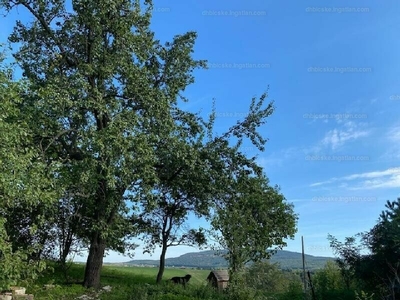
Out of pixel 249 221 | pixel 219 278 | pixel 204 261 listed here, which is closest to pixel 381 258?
pixel 249 221

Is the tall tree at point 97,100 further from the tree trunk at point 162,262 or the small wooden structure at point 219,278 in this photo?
the small wooden structure at point 219,278

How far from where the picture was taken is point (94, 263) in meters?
15.3

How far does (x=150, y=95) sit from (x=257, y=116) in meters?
4.75

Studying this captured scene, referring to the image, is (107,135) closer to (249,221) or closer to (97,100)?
(97,100)

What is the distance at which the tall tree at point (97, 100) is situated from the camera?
1244 cm

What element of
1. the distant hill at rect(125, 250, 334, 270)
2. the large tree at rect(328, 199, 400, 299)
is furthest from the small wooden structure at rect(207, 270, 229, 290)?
the large tree at rect(328, 199, 400, 299)

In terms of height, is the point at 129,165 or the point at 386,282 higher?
the point at 129,165

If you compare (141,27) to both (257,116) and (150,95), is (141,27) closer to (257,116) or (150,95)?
(150,95)

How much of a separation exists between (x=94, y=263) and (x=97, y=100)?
6.63 m

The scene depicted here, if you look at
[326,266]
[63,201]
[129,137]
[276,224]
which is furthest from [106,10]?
[326,266]

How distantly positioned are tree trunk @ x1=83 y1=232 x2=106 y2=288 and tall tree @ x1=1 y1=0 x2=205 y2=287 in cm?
4

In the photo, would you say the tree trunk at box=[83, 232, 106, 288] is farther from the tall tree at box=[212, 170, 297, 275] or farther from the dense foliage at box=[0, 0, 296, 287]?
the tall tree at box=[212, 170, 297, 275]

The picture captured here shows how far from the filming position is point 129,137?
12.7 metres

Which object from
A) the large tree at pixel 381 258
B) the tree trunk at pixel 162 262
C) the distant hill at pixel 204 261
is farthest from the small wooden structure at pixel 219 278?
the large tree at pixel 381 258
